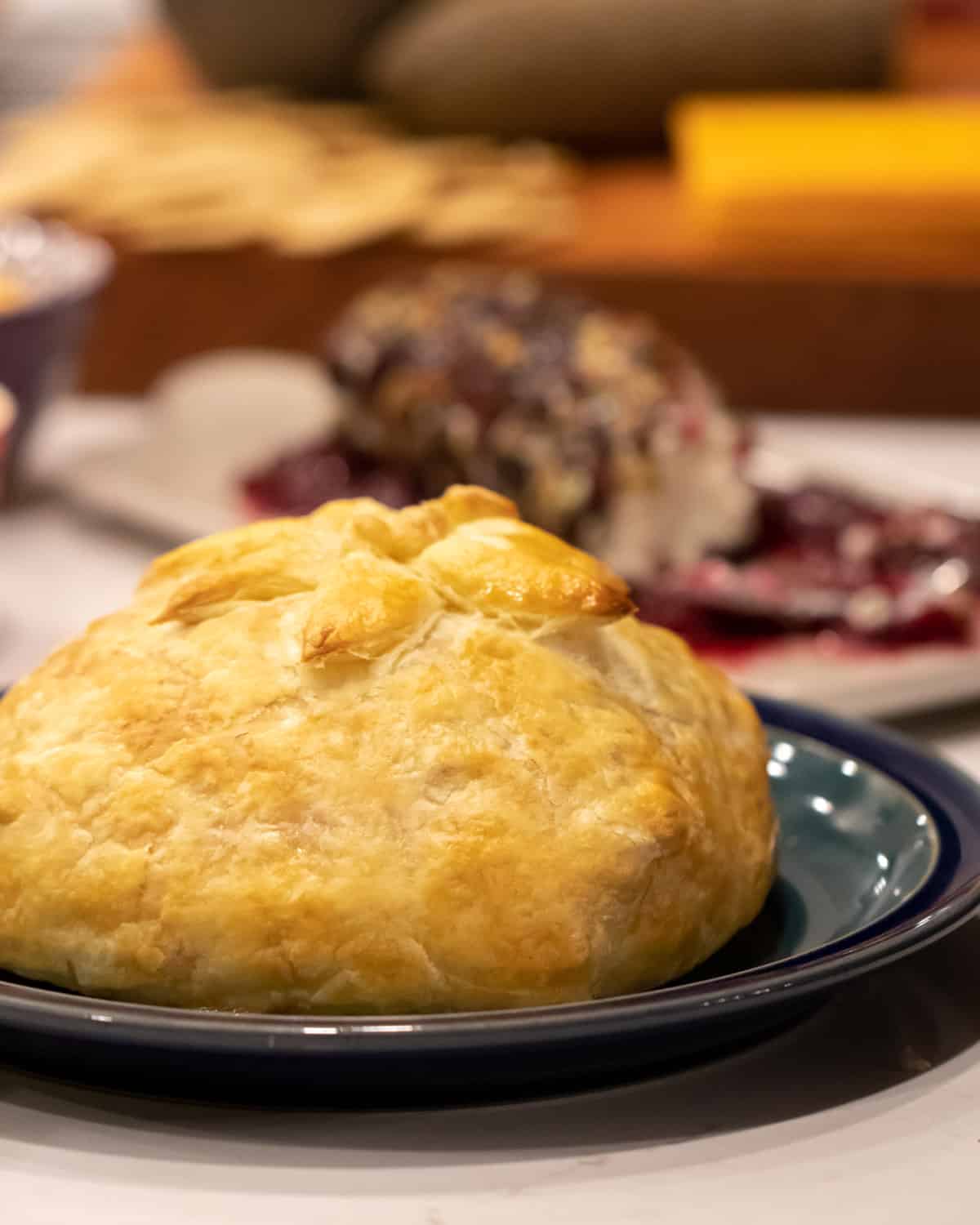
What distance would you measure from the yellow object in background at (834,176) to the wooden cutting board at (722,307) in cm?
3

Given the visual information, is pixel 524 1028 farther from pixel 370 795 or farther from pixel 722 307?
pixel 722 307

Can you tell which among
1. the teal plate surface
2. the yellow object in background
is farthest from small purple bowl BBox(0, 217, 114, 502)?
the teal plate surface

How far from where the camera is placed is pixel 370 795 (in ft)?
2.10

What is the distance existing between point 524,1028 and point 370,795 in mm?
105

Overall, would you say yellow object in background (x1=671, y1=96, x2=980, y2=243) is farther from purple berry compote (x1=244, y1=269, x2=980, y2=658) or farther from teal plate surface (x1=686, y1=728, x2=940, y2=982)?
teal plate surface (x1=686, y1=728, x2=940, y2=982)

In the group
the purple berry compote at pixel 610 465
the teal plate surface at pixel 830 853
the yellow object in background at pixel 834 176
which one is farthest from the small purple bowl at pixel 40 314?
the teal plate surface at pixel 830 853

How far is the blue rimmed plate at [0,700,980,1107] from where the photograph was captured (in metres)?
0.58

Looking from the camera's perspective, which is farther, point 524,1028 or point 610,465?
point 610,465

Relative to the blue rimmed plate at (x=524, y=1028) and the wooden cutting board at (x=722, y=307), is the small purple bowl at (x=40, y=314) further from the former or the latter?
the blue rimmed plate at (x=524, y=1028)

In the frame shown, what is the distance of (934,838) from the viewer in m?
0.74

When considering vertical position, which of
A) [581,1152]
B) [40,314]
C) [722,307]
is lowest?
[722,307]

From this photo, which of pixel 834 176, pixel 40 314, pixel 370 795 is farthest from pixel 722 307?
pixel 370 795

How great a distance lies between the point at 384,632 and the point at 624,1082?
175 mm

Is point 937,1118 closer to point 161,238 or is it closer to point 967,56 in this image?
point 161,238
